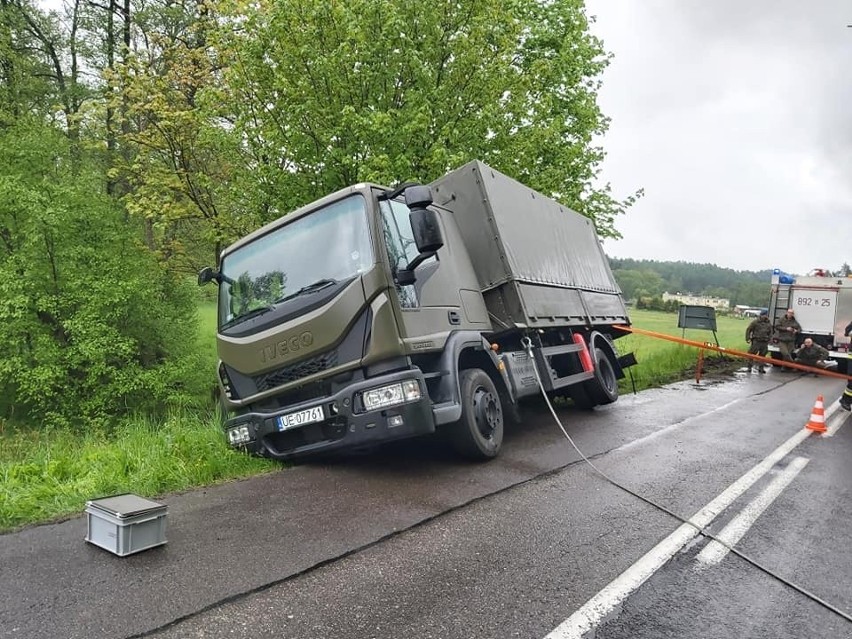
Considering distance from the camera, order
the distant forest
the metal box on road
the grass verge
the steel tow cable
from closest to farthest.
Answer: the steel tow cable, the metal box on road, the grass verge, the distant forest

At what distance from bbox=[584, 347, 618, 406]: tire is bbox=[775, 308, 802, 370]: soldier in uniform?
1112 cm

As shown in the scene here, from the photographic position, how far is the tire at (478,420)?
17.9ft

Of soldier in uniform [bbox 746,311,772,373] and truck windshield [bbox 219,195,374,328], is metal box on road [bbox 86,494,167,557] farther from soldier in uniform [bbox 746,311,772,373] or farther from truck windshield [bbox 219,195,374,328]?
soldier in uniform [bbox 746,311,772,373]

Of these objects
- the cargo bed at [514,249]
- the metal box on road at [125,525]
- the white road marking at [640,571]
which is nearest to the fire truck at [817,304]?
the cargo bed at [514,249]

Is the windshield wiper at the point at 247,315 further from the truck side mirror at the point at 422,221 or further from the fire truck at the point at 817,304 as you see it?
the fire truck at the point at 817,304

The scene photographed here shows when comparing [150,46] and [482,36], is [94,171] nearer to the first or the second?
[150,46]

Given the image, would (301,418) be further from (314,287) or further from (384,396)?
(314,287)

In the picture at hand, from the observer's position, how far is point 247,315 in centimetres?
557

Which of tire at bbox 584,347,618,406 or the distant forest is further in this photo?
the distant forest

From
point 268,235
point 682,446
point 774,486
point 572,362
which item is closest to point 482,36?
point 572,362

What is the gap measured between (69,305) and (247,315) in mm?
7228

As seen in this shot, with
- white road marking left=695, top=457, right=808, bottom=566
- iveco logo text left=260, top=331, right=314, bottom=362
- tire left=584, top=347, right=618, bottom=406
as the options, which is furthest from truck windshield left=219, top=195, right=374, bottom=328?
tire left=584, top=347, right=618, bottom=406

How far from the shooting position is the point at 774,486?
5133mm

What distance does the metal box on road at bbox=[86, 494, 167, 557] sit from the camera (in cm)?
342
